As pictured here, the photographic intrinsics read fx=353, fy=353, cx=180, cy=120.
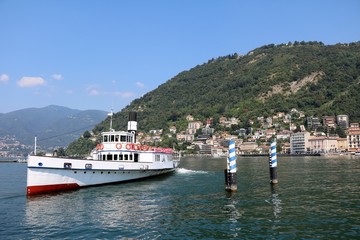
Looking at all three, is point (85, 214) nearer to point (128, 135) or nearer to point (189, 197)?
point (189, 197)

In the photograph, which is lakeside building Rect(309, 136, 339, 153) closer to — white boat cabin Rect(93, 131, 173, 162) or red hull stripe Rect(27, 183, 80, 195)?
white boat cabin Rect(93, 131, 173, 162)

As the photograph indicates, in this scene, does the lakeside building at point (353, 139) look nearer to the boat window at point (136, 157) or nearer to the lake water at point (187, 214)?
the boat window at point (136, 157)

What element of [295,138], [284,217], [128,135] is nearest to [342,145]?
[295,138]

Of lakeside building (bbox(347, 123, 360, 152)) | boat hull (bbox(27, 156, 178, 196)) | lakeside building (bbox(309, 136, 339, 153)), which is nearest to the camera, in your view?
boat hull (bbox(27, 156, 178, 196))

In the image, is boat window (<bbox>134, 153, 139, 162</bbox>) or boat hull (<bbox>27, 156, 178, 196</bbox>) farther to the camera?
boat window (<bbox>134, 153, 139, 162</bbox>)

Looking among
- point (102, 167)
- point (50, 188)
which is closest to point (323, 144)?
point (102, 167)

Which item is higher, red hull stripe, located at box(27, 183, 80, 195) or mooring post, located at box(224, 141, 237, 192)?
mooring post, located at box(224, 141, 237, 192)

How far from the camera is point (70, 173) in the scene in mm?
34000

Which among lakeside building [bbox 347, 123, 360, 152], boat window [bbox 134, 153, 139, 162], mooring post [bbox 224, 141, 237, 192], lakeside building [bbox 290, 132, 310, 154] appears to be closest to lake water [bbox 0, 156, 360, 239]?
mooring post [bbox 224, 141, 237, 192]

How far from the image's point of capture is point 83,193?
31.9 metres

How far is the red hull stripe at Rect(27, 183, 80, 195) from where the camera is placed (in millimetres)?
31562

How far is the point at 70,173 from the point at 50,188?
2288 mm

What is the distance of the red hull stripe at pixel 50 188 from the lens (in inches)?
1243

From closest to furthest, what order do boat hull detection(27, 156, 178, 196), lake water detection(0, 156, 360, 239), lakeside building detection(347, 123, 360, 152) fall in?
lake water detection(0, 156, 360, 239), boat hull detection(27, 156, 178, 196), lakeside building detection(347, 123, 360, 152)
